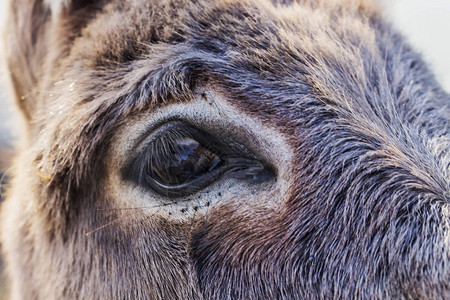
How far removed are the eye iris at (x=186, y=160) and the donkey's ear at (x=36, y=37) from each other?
0.99 meters

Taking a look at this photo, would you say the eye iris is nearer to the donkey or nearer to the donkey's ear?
the donkey

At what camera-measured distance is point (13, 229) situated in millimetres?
2521

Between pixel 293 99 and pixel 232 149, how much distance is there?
1.15 ft

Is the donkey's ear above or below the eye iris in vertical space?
above

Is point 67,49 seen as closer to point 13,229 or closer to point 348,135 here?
point 13,229

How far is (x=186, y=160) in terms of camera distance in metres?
1.90

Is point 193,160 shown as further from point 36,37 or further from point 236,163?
point 36,37

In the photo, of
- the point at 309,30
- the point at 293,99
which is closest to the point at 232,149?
the point at 293,99

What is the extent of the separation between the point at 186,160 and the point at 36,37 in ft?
5.01

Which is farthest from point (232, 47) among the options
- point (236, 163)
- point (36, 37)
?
point (36, 37)

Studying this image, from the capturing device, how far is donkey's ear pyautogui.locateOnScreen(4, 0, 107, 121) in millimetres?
2422

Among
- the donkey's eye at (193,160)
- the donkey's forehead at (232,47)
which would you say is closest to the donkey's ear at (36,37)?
the donkey's forehead at (232,47)

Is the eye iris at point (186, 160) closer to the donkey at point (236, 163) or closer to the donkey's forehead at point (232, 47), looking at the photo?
the donkey at point (236, 163)

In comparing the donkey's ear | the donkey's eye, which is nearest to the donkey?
the donkey's eye
